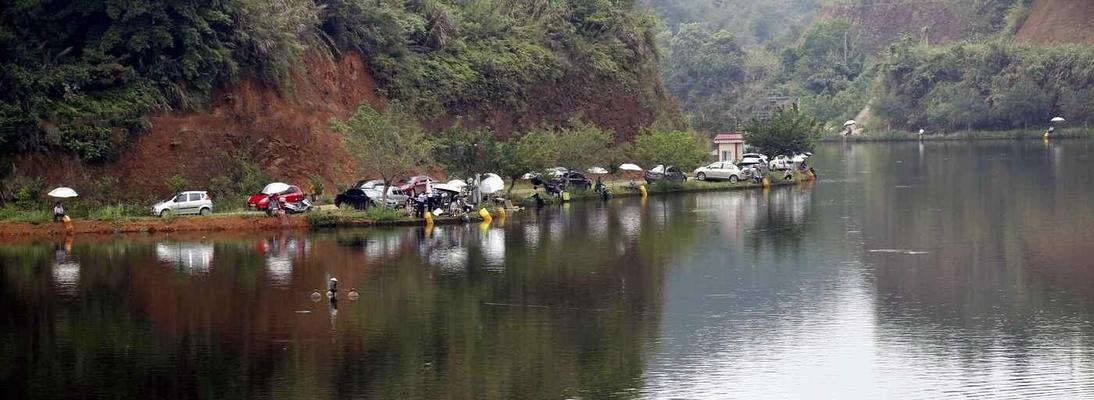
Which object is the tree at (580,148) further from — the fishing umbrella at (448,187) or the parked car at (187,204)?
the parked car at (187,204)

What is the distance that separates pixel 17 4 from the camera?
2830 inches

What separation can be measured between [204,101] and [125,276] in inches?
1033

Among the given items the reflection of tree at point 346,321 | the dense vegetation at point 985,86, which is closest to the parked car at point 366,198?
the reflection of tree at point 346,321

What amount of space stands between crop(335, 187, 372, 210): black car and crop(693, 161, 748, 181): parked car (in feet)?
99.5

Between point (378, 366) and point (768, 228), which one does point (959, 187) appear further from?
point (378, 366)

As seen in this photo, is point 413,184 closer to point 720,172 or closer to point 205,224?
point 205,224

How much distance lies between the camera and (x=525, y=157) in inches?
2960

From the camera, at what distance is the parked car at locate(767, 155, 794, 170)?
10219 centimetres

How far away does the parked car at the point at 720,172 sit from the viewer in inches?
3688

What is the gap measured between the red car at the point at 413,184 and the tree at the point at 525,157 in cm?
375

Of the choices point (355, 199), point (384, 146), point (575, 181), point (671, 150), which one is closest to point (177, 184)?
point (355, 199)

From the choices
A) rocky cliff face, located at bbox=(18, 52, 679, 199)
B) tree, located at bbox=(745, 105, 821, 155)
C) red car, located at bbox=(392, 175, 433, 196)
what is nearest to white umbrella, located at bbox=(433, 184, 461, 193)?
red car, located at bbox=(392, 175, 433, 196)

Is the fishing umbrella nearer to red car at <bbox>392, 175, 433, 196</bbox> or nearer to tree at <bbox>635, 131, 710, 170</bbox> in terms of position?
red car at <bbox>392, 175, 433, 196</bbox>

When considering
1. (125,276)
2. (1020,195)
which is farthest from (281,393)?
(1020,195)
